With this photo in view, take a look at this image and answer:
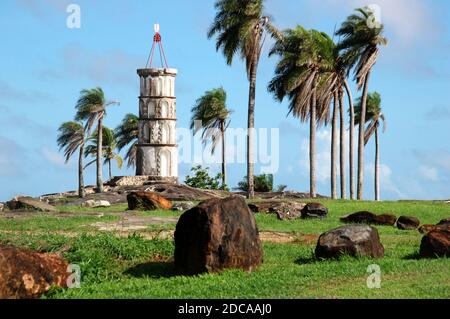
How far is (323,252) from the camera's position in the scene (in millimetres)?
19109

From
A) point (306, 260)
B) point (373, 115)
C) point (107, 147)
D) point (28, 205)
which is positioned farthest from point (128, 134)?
point (306, 260)

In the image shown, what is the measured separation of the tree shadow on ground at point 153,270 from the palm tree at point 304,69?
33.2m

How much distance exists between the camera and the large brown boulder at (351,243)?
19.0m

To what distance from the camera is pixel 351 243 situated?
19.0 m

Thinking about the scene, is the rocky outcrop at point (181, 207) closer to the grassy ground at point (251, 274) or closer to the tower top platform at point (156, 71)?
the grassy ground at point (251, 274)

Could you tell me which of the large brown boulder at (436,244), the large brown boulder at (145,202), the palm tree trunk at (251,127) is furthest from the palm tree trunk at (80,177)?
the large brown boulder at (436,244)

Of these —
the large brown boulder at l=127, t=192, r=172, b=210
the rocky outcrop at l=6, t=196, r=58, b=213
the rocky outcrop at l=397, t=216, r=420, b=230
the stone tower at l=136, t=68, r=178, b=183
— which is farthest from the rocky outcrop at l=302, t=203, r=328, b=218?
the stone tower at l=136, t=68, r=178, b=183

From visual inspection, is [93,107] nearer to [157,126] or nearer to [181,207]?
[157,126]

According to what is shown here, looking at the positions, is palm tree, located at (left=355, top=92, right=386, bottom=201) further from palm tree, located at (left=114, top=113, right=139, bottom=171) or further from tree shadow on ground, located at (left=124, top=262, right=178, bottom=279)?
tree shadow on ground, located at (left=124, top=262, right=178, bottom=279)

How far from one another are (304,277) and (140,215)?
16.9 metres

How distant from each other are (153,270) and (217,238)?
73.3 inches

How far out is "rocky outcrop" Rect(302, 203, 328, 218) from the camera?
105 feet
